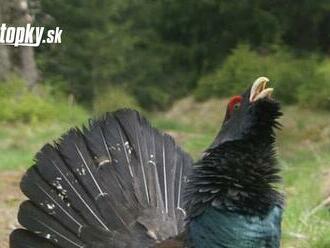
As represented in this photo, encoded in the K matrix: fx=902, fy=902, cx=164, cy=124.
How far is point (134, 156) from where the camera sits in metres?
4.35

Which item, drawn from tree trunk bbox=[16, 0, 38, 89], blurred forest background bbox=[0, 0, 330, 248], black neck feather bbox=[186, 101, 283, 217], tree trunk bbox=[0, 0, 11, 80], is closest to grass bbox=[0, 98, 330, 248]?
blurred forest background bbox=[0, 0, 330, 248]

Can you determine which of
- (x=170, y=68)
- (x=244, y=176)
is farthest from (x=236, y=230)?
(x=170, y=68)

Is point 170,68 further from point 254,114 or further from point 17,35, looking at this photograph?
point 254,114

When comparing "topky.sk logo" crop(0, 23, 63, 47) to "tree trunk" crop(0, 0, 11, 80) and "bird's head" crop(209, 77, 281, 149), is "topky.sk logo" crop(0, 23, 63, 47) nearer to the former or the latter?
"tree trunk" crop(0, 0, 11, 80)

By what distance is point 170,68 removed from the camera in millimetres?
24125

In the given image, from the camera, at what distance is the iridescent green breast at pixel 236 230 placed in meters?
3.30

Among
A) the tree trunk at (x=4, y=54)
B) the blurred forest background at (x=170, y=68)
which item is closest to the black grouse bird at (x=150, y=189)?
the blurred forest background at (x=170, y=68)

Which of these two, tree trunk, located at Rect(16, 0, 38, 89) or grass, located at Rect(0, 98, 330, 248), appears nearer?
grass, located at Rect(0, 98, 330, 248)

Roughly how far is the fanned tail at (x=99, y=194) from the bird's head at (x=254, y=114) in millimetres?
827

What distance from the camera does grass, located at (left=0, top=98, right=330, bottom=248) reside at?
17.1 feet

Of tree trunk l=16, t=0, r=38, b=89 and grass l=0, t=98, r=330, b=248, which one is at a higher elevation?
tree trunk l=16, t=0, r=38, b=89

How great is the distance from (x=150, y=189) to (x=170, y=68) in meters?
19.9

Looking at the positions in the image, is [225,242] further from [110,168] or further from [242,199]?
[110,168]

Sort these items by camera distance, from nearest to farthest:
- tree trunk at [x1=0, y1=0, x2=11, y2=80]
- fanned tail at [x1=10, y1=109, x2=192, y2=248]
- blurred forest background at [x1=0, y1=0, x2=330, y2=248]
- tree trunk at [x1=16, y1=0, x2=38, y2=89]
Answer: fanned tail at [x1=10, y1=109, x2=192, y2=248] → blurred forest background at [x1=0, y1=0, x2=330, y2=248] → tree trunk at [x1=0, y1=0, x2=11, y2=80] → tree trunk at [x1=16, y1=0, x2=38, y2=89]
